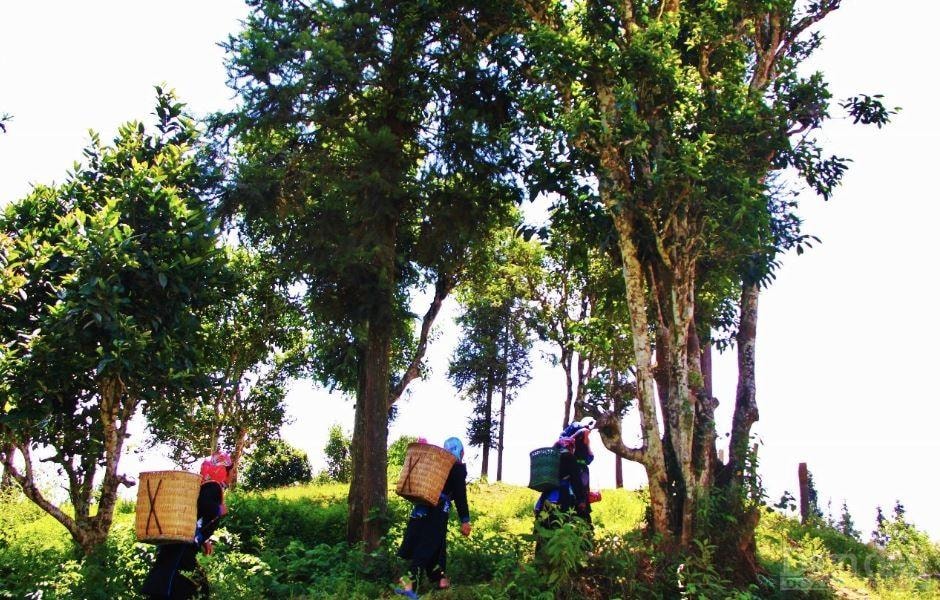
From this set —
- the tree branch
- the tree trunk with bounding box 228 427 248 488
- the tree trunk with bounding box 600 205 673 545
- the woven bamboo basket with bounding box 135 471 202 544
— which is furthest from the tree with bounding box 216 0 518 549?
the tree trunk with bounding box 228 427 248 488

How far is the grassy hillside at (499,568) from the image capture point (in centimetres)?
914

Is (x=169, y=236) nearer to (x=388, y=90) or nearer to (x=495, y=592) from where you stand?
(x=388, y=90)

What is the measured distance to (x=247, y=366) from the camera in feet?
78.2

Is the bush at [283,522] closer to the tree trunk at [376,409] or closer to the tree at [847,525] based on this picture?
the tree trunk at [376,409]

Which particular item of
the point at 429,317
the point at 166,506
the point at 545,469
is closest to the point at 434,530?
the point at 545,469

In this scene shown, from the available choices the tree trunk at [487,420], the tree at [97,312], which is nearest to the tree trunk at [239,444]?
the tree trunk at [487,420]

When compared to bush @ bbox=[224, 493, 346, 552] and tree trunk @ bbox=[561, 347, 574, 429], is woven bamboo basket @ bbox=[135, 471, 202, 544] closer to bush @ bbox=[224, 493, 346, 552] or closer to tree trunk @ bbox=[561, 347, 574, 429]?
bush @ bbox=[224, 493, 346, 552]

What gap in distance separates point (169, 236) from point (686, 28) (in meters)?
9.42

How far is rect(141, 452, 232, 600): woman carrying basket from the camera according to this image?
8930 millimetres

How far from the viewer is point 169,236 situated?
1252cm

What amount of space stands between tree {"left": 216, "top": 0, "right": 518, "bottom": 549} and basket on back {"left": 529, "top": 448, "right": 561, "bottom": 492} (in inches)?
143

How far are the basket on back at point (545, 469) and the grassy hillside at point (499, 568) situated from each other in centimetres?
82

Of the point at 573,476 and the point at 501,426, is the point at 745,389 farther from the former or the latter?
the point at 501,426

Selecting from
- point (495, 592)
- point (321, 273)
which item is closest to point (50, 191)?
point (321, 273)
